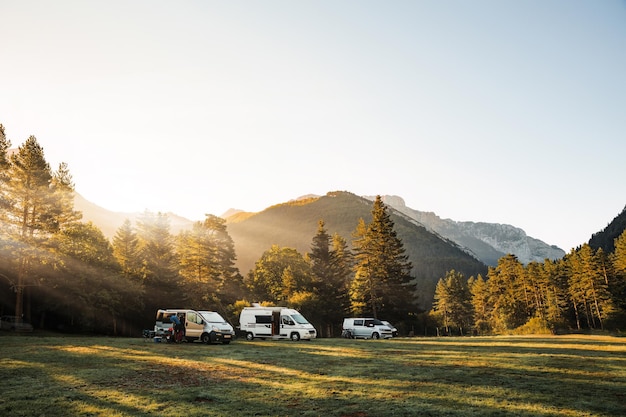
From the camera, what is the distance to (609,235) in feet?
545

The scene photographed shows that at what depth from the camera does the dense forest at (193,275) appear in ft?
129

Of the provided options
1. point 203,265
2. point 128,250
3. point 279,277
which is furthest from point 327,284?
point 128,250

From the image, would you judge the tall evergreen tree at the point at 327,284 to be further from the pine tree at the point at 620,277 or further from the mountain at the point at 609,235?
the mountain at the point at 609,235

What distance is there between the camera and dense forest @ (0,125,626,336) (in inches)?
1554

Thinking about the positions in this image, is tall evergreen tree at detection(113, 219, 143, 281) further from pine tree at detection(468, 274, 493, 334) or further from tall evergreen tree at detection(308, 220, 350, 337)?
pine tree at detection(468, 274, 493, 334)

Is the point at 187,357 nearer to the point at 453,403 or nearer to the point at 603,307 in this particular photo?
the point at 453,403

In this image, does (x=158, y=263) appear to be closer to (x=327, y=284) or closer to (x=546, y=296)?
(x=327, y=284)

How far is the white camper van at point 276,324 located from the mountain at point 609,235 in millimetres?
156782

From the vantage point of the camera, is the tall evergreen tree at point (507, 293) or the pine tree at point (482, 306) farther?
the pine tree at point (482, 306)

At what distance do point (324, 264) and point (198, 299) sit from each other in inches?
794

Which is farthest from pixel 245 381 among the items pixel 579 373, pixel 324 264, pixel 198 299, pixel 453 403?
pixel 324 264

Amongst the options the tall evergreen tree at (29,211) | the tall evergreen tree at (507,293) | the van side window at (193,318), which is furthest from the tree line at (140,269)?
the tall evergreen tree at (507,293)

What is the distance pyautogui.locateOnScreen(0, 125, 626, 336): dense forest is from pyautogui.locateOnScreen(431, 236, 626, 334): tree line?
1.00 feet

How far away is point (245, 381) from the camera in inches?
531
